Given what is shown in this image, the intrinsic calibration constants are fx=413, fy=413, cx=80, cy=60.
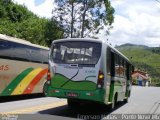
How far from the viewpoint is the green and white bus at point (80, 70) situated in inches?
556

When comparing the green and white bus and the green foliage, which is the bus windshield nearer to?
the green and white bus

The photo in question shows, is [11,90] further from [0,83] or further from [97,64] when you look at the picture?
[97,64]

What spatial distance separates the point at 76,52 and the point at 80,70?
0.72m

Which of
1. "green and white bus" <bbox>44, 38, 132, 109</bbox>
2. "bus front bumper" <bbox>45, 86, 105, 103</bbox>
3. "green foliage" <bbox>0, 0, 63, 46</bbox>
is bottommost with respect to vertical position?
"bus front bumper" <bbox>45, 86, 105, 103</bbox>

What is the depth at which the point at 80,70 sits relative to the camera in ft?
46.9

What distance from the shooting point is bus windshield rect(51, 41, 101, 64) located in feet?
47.3

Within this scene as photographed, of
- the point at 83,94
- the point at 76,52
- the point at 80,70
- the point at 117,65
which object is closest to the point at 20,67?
the point at 117,65

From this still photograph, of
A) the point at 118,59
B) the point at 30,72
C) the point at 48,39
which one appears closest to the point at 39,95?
the point at 30,72

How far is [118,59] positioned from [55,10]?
31.9m

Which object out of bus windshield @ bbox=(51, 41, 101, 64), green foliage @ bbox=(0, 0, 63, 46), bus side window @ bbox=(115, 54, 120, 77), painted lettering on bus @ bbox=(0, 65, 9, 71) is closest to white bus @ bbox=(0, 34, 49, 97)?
painted lettering on bus @ bbox=(0, 65, 9, 71)

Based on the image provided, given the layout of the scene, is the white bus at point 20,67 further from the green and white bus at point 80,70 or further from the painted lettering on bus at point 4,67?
the green and white bus at point 80,70

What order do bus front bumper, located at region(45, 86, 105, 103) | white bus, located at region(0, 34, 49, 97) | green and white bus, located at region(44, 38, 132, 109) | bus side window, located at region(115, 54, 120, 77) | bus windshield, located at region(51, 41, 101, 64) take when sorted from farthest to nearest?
white bus, located at region(0, 34, 49, 97) < bus side window, located at region(115, 54, 120, 77) < bus windshield, located at region(51, 41, 101, 64) < green and white bus, located at region(44, 38, 132, 109) < bus front bumper, located at region(45, 86, 105, 103)

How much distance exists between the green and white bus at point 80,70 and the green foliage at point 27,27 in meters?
30.0

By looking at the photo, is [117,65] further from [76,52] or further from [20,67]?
[20,67]
